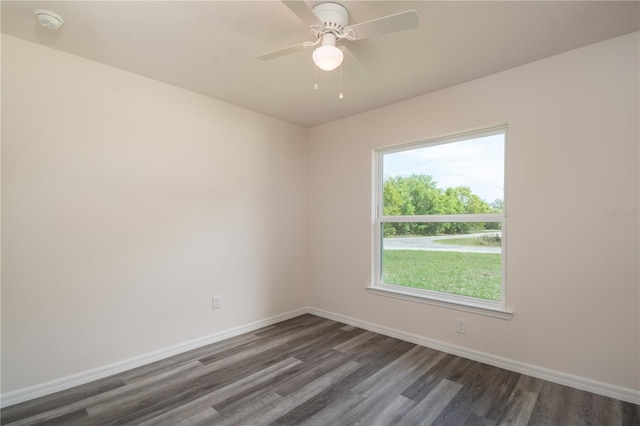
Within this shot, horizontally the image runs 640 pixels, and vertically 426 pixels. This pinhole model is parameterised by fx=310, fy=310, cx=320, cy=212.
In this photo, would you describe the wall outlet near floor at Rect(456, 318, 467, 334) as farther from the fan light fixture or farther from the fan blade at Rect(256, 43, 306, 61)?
the fan blade at Rect(256, 43, 306, 61)

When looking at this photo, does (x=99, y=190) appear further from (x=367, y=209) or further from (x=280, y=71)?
(x=367, y=209)

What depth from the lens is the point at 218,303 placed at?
3.07m

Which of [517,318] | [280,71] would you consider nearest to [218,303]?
[280,71]

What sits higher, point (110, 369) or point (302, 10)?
point (302, 10)

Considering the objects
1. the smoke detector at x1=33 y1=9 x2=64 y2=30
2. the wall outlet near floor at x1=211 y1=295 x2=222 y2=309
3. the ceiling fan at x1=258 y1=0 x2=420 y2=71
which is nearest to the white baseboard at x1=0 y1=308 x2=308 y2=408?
the wall outlet near floor at x1=211 y1=295 x2=222 y2=309

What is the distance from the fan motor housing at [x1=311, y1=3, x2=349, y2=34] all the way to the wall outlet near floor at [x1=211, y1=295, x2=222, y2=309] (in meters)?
2.52

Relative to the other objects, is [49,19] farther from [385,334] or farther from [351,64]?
[385,334]

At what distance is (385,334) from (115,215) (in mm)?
2722

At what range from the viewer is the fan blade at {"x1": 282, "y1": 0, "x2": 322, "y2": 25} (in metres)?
1.43

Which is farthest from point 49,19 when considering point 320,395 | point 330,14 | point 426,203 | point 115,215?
point 426,203

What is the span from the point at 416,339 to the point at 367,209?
1394mm

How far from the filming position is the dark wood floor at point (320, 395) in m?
1.87

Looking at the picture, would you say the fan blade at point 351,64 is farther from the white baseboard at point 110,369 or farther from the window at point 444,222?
the white baseboard at point 110,369

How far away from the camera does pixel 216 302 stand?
120 inches
